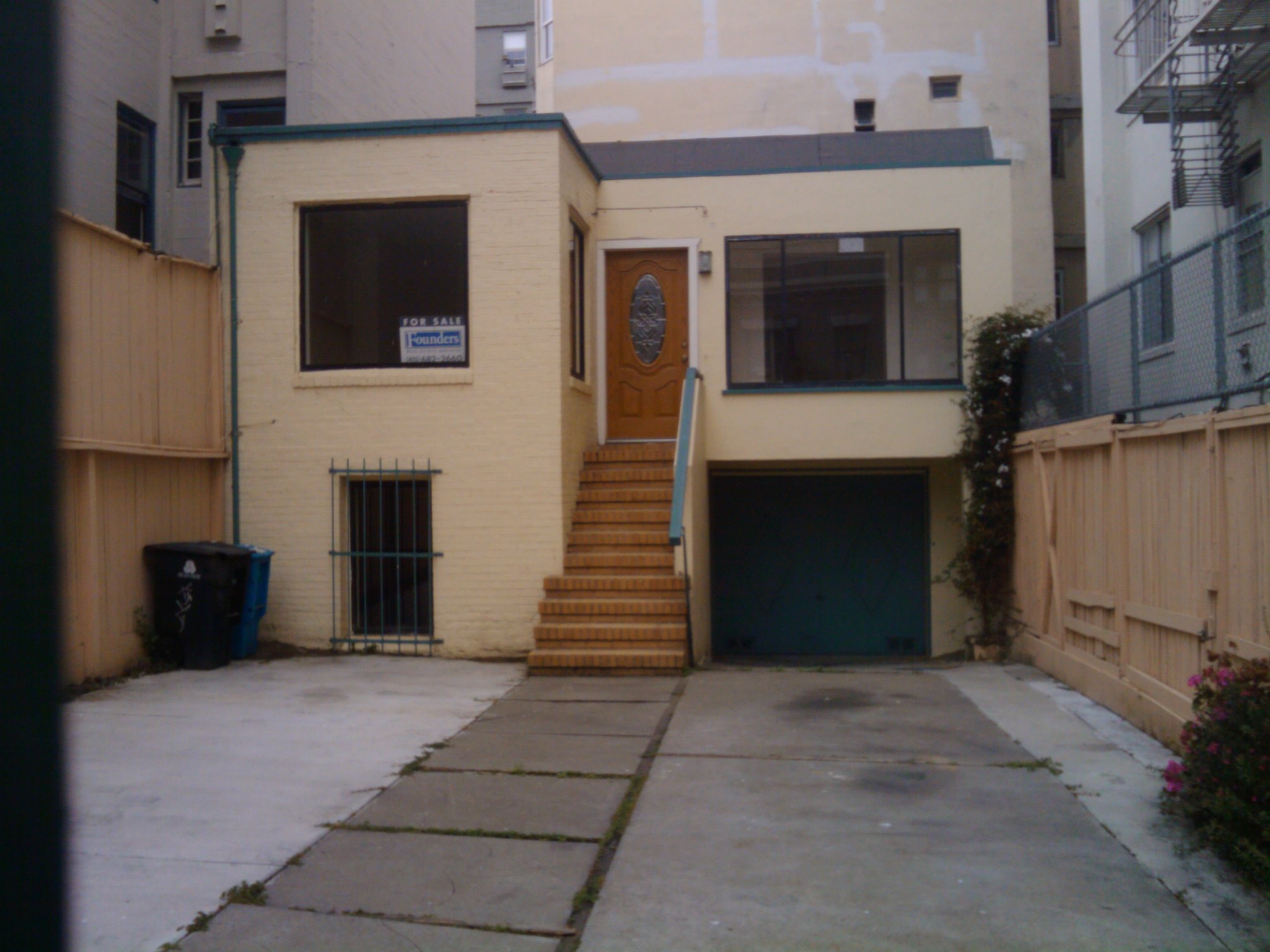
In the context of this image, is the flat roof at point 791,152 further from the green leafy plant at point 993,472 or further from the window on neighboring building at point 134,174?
the window on neighboring building at point 134,174

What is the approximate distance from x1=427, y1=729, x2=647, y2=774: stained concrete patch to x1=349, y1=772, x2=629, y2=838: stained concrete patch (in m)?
0.22

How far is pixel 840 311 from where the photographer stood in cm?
1312

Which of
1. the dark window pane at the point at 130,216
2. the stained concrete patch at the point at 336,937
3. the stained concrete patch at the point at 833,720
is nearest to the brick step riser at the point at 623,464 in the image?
the stained concrete patch at the point at 833,720

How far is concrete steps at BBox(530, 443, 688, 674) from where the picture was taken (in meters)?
9.70

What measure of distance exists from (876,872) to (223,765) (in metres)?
3.71

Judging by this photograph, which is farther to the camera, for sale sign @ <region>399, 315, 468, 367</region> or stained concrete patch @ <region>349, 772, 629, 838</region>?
for sale sign @ <region>399, 315, 468, 367</region>

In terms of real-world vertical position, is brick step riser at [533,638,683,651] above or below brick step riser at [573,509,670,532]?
below

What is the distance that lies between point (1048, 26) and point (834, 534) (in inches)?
555

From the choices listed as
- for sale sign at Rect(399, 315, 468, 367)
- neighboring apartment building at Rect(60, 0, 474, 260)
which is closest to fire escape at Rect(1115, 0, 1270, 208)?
for sale sign at Rect(399, 315, 468, 367)

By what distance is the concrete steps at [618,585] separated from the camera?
970cm

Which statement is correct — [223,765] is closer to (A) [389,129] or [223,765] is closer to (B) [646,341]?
(A) [389,129]

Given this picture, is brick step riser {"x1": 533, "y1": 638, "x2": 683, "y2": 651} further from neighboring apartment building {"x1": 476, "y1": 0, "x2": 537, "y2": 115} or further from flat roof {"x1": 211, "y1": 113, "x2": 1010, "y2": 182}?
neighboring apartment building {"x1": 476, "y1": 0, "x2": 537, "y2": 115}

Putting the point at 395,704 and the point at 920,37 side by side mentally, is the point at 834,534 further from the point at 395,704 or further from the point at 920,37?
the point at 920,37

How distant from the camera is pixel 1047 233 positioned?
20.4 meters
